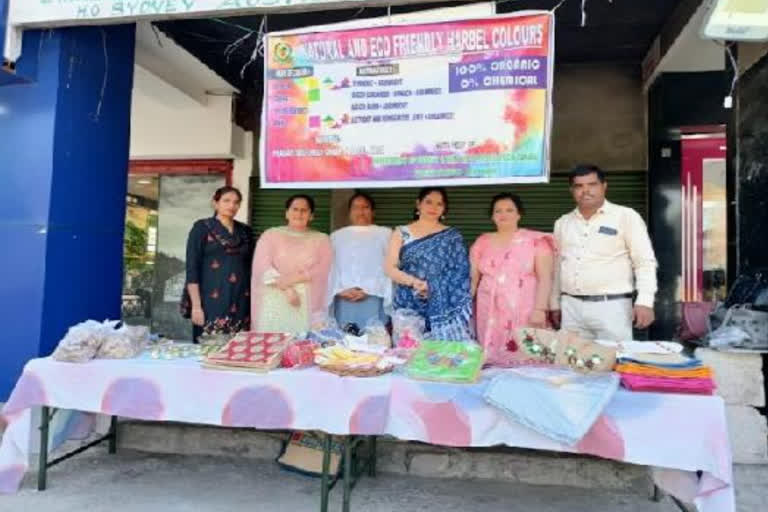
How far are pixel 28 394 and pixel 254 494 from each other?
1.25m

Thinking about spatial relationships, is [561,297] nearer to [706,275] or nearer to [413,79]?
[413,79]

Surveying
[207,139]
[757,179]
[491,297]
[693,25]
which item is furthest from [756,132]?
[207,139]

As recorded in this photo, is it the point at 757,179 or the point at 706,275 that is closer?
the point at 757,179

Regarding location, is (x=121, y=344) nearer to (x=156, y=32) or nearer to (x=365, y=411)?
(x=365, y=411)

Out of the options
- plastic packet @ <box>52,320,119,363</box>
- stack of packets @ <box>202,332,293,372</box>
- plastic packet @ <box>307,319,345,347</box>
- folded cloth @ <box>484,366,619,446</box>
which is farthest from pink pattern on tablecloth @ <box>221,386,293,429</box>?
folded cloth @ <box>484,366,619,446</box>

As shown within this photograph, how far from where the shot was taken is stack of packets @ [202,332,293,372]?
9.02ft

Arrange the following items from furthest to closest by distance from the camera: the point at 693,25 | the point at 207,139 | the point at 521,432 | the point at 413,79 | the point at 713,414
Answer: the point at 207,139, the point at 693,25, the point at 413,79, the point at 521,432, the point at 713,414

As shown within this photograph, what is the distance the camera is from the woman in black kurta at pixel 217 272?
399cm

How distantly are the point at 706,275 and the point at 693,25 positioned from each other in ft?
8.62

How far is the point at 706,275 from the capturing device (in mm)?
6039

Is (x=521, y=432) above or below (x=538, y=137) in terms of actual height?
below

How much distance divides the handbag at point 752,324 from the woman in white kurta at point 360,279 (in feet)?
7.00

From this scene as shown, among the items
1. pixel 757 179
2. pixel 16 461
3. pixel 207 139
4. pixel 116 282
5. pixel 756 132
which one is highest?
pixel 207 139

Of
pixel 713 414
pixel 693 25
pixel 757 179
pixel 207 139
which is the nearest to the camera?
pixel 713 414
